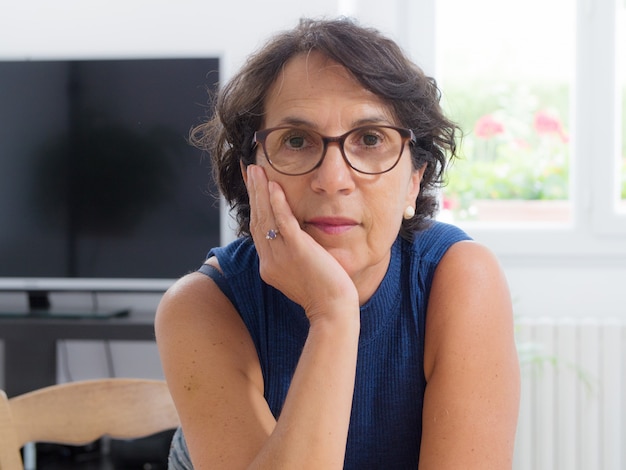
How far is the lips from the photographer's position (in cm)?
122

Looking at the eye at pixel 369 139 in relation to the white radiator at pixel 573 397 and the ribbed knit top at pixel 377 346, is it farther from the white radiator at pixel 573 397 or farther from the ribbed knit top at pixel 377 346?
the white radiator at pixel 573 397

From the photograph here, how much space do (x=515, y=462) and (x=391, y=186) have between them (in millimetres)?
2057

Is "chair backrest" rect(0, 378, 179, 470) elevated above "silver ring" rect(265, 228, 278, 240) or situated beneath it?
situated beneath

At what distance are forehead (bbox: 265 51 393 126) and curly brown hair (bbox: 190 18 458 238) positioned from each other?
1cm

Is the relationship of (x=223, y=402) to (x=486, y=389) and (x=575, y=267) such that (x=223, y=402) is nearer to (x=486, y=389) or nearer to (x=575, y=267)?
(x=486, y=389)

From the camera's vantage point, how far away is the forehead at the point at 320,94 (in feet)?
3.97

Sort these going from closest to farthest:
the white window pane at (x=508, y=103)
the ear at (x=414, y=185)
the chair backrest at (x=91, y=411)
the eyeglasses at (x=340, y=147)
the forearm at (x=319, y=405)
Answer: the forearm at (x=319, y=405)
the eyeglasses at (x=340, y=147)
the ear at (x=414, y=185)
the chair backrest at (x=91, y=411)
the white window pane at (x=508, y=103)

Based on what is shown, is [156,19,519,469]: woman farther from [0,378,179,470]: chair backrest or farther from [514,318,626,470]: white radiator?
[514,318,626,470]: white radiator

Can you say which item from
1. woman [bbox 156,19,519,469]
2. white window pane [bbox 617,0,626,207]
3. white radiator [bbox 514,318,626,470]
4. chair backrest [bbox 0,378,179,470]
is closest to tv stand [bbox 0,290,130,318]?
chair backrest [bbox 0,378,179,470]

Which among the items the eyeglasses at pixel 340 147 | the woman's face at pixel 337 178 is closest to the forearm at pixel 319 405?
the woman's face at pixel 337 178

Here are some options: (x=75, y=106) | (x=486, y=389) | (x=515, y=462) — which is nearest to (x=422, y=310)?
(x=486, y=389)

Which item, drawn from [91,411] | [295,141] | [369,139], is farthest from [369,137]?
[91,411]

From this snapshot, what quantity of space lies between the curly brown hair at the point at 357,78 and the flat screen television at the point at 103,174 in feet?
4.94

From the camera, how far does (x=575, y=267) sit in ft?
10.2
